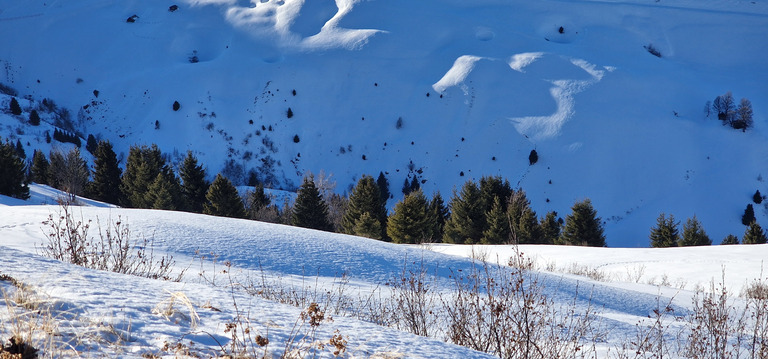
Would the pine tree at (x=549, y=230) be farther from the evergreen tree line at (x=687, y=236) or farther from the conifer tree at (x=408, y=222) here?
the conifer tree at (x=408, y=222)

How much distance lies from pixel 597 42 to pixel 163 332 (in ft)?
317

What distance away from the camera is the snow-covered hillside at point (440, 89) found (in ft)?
193

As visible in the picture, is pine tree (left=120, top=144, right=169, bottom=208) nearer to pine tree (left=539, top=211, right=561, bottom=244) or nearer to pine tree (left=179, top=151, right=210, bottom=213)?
pine tree (left=179, top=151, right=210, bottom=213)

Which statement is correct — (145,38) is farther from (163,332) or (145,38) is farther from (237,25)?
(163,332)

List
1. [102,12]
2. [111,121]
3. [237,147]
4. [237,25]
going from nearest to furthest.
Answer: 1. [237,147]
2. [111,121]
3. [237,25]
4. [102,12]

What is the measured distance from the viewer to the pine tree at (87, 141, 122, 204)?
3766cm

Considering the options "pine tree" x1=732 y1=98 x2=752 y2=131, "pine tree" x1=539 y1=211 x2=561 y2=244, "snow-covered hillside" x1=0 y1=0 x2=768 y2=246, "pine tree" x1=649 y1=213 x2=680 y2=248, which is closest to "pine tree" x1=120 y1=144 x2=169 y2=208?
"pine tree" x1=539 y1=211 x2=561 y2=244

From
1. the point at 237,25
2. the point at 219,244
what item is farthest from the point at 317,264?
the point at 237,25

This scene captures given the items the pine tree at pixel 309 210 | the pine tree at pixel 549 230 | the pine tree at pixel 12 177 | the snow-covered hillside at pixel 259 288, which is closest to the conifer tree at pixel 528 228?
the pine tree at pixel 549 230

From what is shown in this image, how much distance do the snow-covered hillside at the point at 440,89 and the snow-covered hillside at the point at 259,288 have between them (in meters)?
45.0

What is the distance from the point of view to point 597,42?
85.4 meters

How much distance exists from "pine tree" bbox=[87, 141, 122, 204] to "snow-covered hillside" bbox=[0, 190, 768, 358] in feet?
101

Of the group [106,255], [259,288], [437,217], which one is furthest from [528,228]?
[106,255]

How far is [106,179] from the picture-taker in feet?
125
